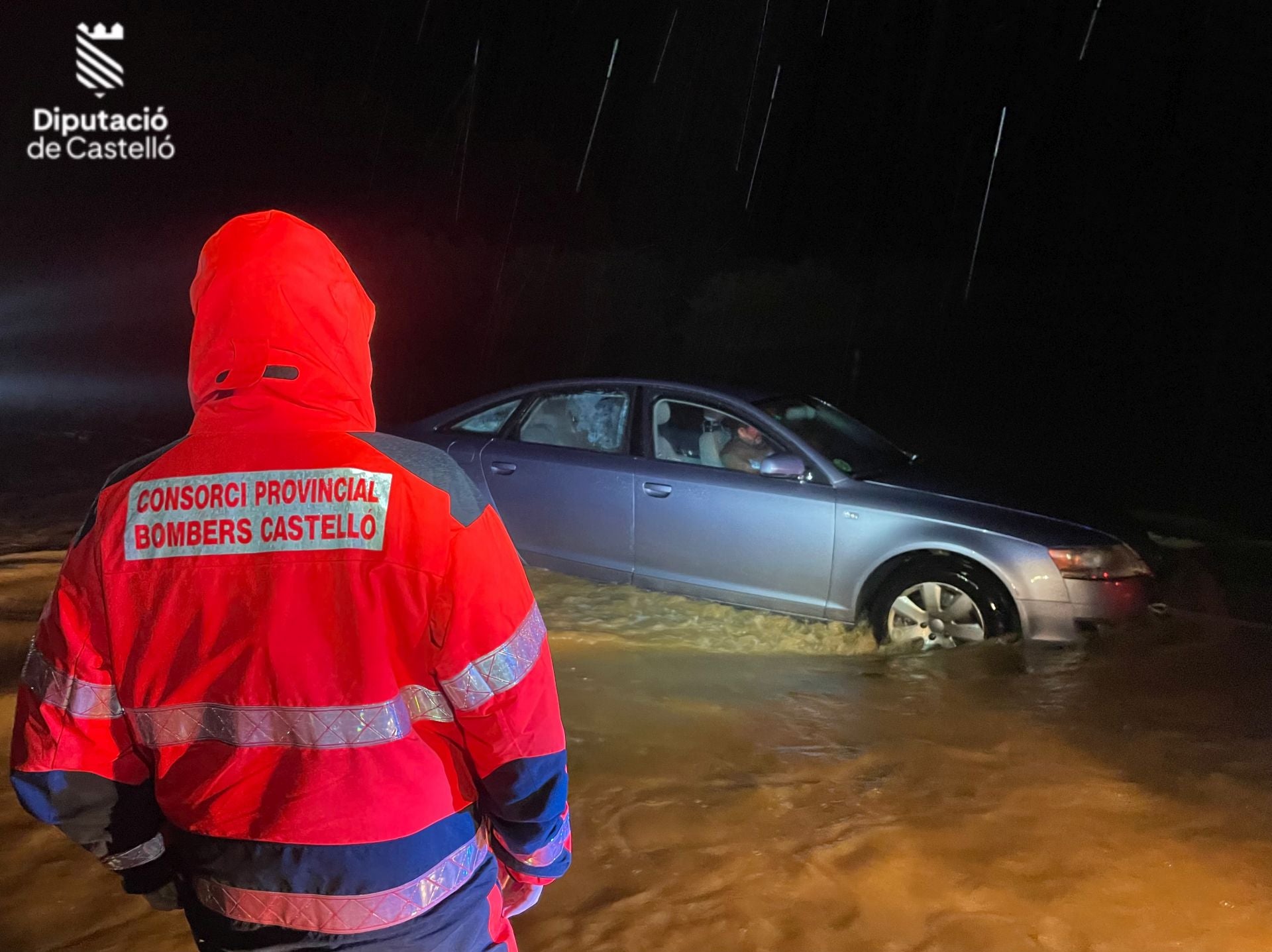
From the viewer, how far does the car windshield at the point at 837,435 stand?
5.51 meters

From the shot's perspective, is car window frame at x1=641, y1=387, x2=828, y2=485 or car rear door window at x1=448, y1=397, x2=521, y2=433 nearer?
car window frame at x1=641, y1=387, x2=828, y2=485

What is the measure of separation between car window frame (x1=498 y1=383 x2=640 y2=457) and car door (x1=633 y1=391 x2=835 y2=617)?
11cm

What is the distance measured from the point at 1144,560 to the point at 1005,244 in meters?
29.8

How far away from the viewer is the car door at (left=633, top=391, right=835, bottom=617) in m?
5.31

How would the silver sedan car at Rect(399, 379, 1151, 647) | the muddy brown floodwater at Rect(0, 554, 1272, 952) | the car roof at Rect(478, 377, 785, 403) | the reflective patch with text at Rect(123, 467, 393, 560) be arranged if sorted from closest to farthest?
the reflective patch with text at Rect(123, 467, 393, 560), the muddy brown floodwater at Rect(0, 554, 1272, 952), the silver sedan car at Rect(399, 379, 1151, 647), the car roof at Rect(478, 377, 785, 403)

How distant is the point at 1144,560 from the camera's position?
504 cm

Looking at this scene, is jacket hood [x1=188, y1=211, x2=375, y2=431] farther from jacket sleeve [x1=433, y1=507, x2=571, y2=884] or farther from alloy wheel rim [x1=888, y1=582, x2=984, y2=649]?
alloy wheel rim [x1=888, y1=582, x2=984, y2=649]

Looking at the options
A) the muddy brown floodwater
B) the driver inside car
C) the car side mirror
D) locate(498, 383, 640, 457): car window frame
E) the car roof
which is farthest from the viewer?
locate(498, 383, 640, 457): car window frame

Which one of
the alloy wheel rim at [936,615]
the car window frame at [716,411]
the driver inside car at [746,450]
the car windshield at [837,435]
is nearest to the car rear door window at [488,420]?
the car window frame at [716,411]

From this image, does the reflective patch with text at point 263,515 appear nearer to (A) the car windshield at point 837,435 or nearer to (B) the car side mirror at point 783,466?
(B) the car side mirror at point 783,466

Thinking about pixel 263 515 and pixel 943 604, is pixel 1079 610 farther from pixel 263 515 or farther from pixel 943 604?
pixel 263 515

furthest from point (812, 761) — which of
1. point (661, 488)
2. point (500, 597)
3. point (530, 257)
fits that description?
point (530, 257)

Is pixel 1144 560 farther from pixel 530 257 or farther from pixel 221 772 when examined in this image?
pixel 530 257

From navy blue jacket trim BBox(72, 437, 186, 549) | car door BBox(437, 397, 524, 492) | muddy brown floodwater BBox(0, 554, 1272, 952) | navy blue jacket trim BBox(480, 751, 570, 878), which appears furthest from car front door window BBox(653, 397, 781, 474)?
navy blue jacket trim BBox(72, 437, 186, 549)
